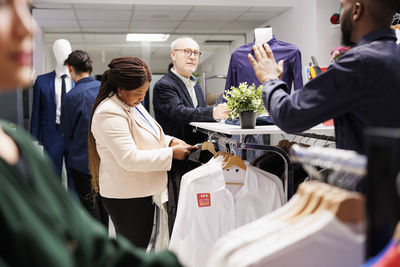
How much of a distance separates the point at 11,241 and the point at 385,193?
1.80 ft

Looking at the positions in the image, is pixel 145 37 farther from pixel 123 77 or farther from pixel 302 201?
pixel 302 201

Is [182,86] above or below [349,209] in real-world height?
above

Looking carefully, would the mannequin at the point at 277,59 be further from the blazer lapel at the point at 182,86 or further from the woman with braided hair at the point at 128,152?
the woman with braided hair at the point at 128,152

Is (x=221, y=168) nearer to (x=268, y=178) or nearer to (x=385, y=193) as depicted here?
(x=268, y=178)

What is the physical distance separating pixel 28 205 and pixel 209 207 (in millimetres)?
1320

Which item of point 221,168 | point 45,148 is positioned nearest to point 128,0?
point 45,148

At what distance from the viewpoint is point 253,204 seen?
6.26 feet

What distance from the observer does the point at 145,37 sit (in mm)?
7344

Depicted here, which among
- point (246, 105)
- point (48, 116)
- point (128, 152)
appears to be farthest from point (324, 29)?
point (128, 152)

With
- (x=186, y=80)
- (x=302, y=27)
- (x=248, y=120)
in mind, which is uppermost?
(x=302, y=27)

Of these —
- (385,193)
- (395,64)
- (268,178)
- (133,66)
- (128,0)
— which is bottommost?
(268,178)

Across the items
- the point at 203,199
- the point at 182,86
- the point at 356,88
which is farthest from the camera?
the point at 182,86

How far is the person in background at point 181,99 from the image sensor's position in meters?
3.00

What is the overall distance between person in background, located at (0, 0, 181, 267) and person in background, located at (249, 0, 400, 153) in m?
0.76
